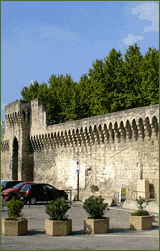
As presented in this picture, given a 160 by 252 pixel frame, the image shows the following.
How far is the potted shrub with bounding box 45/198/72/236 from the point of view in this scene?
425 inches

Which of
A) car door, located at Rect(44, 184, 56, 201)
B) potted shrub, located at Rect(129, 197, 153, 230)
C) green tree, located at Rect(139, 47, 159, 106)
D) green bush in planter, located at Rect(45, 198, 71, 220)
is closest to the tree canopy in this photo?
green tree, located at Rect(139, 47, 159, 106)

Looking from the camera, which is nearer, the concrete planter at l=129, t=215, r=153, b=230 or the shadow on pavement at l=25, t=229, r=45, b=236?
the shadow on pavement at l=25, t=229, r=45, b=236

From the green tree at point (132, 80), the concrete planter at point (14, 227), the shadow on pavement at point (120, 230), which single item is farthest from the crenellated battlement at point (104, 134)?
the concrete planter at point (14, 227)

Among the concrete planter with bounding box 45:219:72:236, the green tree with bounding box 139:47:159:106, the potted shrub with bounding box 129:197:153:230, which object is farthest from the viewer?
the green tree with bounding box 139:47:159:106

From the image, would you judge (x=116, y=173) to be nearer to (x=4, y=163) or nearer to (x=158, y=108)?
(x=158, y=108)

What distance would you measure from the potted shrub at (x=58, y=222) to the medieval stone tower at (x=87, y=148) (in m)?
9.03

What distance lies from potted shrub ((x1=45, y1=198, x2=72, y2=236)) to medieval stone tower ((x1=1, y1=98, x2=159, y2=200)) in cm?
903

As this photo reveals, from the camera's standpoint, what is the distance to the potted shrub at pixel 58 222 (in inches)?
425

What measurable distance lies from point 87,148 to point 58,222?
1414cm

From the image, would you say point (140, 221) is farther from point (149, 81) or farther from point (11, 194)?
point (149, 81)

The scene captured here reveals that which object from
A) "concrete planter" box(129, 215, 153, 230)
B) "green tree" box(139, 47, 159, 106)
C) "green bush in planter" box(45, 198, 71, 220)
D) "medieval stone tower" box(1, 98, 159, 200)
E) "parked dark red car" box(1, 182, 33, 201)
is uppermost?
"green tree" box(139, 47, 159, 106)

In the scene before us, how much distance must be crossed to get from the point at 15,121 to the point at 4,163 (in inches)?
236

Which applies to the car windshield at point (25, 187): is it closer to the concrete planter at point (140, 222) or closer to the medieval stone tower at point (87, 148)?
the medieval stone tower at point (87, 148)

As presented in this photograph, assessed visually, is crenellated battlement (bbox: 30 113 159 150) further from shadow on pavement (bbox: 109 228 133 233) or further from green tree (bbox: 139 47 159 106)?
shadow on pavement (bbox: 109 228 133 233)
